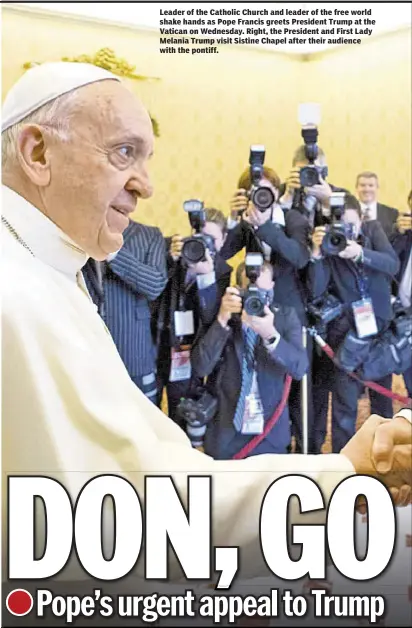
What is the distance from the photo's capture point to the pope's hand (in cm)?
172

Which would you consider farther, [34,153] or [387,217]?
[387,217]

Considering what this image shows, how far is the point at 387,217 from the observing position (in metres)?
1.75

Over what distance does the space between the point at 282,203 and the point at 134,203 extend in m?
0.33

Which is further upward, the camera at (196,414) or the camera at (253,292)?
the camera at (253,292)

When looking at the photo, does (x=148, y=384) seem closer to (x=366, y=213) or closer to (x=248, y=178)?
(x=248, y=178)

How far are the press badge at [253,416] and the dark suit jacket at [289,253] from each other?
21cm

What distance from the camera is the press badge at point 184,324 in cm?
173

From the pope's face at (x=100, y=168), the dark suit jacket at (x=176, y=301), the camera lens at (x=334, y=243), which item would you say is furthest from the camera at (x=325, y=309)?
the pope's face at (x=100, y=168)

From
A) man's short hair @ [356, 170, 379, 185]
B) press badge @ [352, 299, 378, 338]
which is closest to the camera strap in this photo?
press badge @ [352, 299, 378, 338]

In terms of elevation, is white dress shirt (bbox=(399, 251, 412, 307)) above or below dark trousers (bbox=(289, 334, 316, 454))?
above

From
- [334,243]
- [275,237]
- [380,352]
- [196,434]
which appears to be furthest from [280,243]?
[196,434]

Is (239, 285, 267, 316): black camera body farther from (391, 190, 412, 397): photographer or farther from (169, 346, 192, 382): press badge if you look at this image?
(391, 190, 412, 397): photographer

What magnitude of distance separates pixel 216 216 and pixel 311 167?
0.24 meters

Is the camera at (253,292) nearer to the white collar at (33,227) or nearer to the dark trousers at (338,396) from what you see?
the dark trousers at (338,396)
